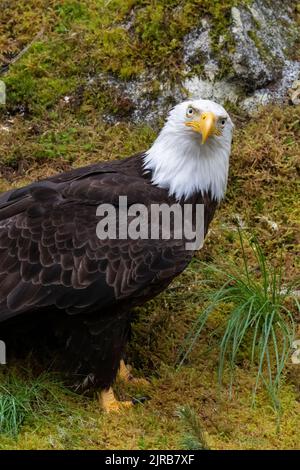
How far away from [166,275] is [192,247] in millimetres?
292

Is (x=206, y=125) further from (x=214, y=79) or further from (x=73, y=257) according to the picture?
(x=214, y=79)

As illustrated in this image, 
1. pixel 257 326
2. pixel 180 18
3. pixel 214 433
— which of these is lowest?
pixel 214 433

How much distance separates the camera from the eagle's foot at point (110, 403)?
5.92 m

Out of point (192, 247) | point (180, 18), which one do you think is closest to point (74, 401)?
point (192, 247)

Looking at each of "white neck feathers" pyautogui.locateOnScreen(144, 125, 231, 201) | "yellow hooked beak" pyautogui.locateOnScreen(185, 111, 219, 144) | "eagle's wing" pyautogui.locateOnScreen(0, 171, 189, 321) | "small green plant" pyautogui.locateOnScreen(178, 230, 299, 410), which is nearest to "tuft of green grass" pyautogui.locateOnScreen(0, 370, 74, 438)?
"eagle's wing" pyautogui.locateOnScreen(0, 171, 189, 321)

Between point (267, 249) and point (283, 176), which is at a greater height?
point (283, 176)

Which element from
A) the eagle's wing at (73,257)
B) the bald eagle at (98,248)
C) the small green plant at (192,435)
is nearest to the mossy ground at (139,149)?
the bald eagle at (98,248)

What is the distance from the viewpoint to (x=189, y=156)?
600 cm

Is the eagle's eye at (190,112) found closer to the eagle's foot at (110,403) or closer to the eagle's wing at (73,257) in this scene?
the eagle's wing at (73,257)

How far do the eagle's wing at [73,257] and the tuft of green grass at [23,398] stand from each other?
0.52 m

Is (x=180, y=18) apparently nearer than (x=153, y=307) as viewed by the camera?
No

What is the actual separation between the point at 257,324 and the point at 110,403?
3.81 ft

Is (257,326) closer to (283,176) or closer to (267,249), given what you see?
(267,249)

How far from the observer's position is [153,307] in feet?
21.8
